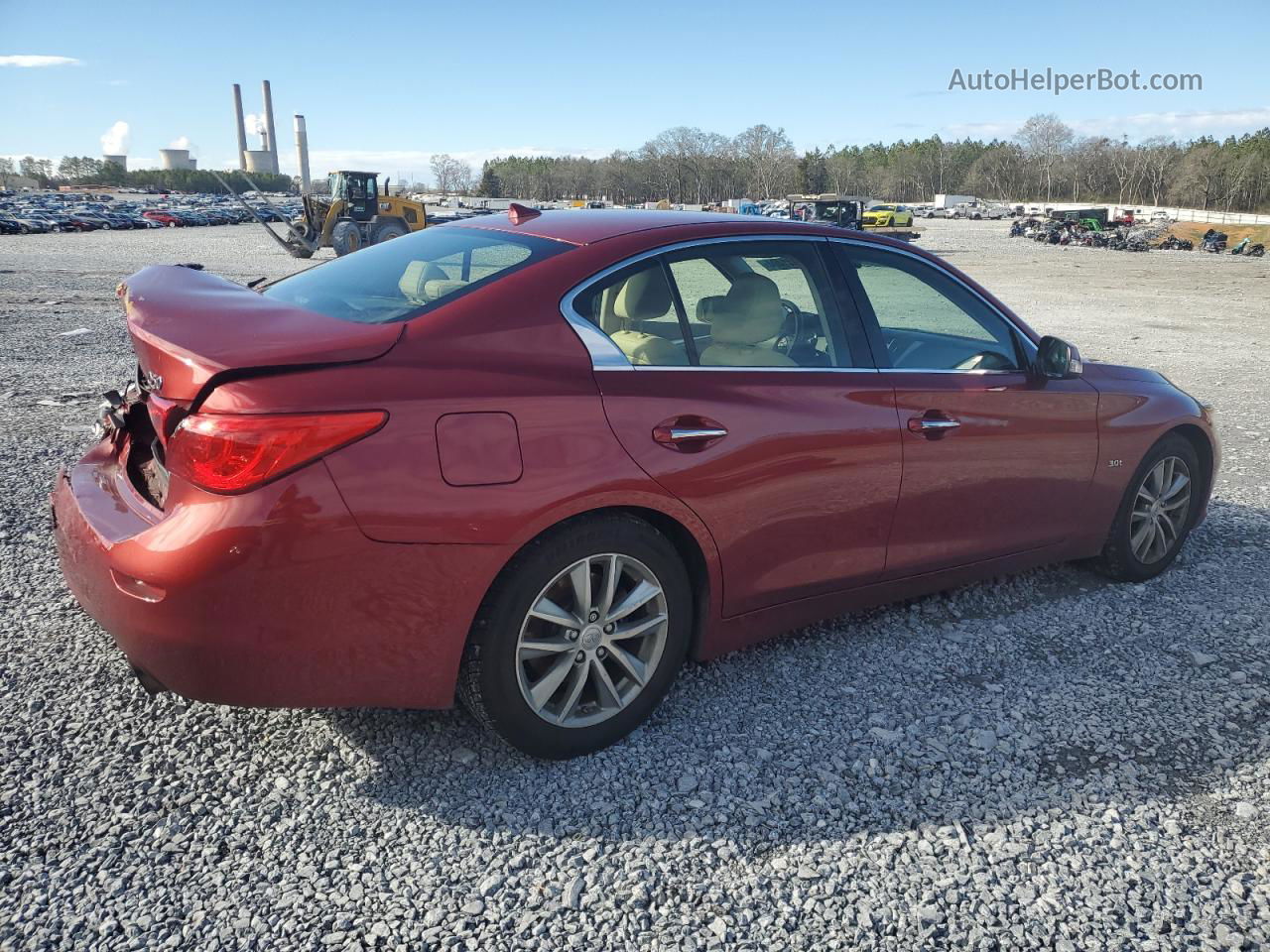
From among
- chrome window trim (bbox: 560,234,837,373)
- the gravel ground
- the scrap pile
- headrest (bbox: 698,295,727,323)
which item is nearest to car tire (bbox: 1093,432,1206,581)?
the gravel ground

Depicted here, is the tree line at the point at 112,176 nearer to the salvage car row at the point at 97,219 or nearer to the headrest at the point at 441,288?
the salvage car row at the point at 97,219

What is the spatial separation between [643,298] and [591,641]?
3.50 ft

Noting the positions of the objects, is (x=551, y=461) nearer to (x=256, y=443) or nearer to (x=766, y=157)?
(x=256, y=443)

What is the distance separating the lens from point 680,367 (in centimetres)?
293

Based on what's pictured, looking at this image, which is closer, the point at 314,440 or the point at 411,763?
the point at 314,440

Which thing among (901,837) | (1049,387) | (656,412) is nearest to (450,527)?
(656,412)

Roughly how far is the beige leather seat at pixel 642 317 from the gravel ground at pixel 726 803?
1188 millimetres

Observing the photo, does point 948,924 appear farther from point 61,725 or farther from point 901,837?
point 61,725

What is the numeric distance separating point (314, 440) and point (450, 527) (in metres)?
0.40

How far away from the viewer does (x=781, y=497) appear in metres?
3.07

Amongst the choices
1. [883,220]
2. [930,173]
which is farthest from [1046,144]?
[883,220]

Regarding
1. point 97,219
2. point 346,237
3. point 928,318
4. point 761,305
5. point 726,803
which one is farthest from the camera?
point 97,219

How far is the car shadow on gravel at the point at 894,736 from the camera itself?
8.81 feet

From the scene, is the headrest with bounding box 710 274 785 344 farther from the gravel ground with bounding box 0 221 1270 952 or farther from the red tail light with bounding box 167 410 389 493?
the red tail light with bounding box 167 410 389 493
